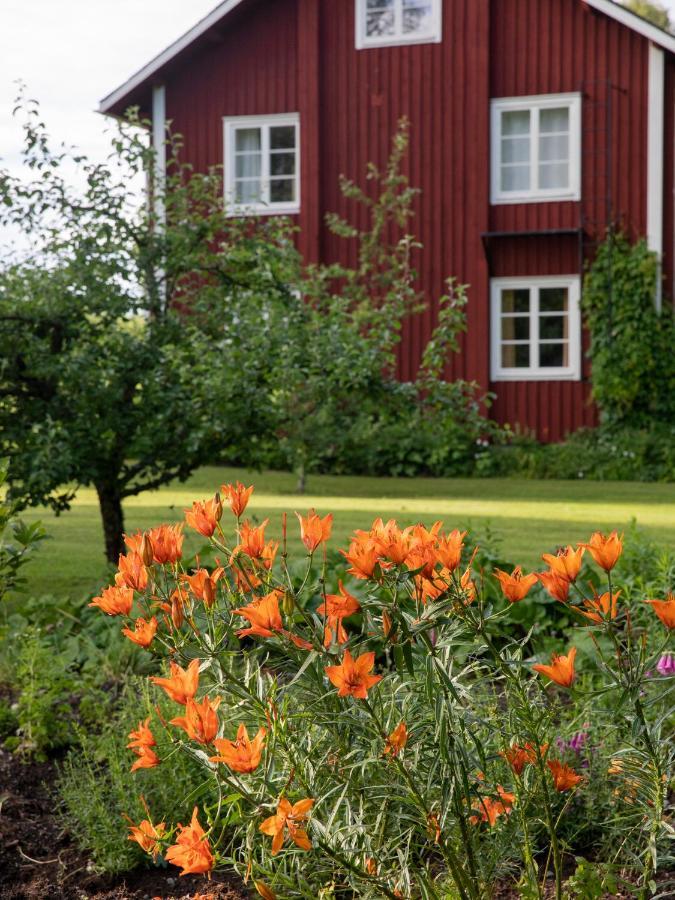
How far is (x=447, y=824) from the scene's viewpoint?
2037 mm

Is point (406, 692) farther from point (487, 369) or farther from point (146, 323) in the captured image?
point (487, 369)

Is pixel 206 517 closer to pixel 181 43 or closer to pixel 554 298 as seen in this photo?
pixel 554 298

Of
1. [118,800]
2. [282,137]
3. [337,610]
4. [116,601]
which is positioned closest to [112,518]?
[118,800]

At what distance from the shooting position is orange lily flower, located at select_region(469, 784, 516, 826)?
6.85 ft

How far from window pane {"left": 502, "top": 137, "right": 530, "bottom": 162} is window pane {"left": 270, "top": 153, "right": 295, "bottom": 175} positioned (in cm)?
321

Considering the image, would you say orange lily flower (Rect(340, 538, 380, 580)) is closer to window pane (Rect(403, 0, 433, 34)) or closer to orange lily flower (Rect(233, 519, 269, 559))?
orange lily flower (Rect(233, 519, 269, 559))

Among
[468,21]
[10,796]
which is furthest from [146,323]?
[468,21]

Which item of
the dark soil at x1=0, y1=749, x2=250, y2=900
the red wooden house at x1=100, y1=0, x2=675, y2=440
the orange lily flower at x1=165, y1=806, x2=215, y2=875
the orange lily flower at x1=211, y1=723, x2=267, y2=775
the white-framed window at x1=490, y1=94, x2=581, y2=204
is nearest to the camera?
the orange lily flower at x1=211, y1=723, x2=267, y2=775

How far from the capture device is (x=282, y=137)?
17.9 m

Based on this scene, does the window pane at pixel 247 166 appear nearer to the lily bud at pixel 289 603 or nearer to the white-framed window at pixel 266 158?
the white-framed window at pixel 266 158

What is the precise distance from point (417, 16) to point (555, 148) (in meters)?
2.82

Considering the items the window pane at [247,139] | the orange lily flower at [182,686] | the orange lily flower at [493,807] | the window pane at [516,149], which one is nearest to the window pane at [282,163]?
the window pane at [247,139]

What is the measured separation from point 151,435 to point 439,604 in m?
4.64

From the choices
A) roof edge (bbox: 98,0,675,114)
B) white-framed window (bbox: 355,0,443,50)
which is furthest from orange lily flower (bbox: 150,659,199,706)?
white-framed window (bbox: 355,0,443,50)
